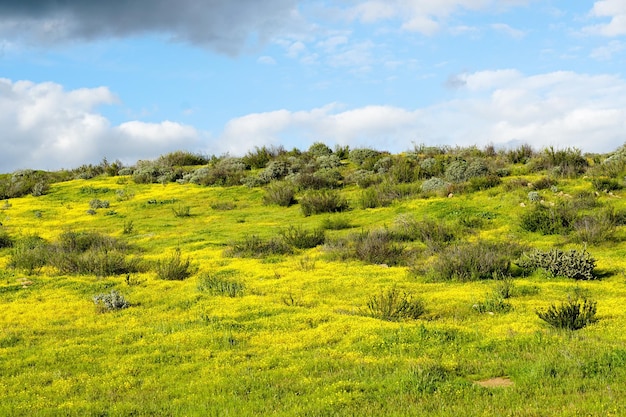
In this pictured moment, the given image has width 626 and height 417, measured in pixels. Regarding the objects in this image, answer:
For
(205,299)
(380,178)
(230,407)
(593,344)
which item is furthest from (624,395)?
(380,178)

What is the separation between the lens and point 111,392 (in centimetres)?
926

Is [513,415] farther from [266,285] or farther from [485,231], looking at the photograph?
[485,231]

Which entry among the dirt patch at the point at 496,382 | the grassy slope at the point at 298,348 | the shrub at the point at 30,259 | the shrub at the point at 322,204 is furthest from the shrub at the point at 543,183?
the dirt patch at the point at 496,382

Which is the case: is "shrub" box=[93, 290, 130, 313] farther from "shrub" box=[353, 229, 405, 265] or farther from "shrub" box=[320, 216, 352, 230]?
"shrub" box=[320, 216, 352, 230]

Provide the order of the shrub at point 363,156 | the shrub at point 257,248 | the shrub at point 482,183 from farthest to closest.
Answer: the shrub at point 363,156
the shrub at point 482,183
the shrub at point 257,248

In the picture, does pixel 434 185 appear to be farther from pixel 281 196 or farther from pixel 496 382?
pixel 496 382

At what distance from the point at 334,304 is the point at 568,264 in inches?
292

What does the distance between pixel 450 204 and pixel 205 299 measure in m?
16.9

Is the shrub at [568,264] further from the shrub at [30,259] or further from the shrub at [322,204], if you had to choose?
the shrub at [30,259]

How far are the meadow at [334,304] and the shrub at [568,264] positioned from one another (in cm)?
6

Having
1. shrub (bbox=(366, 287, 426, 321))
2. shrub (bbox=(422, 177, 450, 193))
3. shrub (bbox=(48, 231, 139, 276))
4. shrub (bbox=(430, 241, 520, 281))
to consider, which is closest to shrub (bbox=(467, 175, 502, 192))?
shrub (bbox=(422, 177, 450, 193))

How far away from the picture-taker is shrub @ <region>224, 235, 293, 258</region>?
23.0 metres

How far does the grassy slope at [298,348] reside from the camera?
8273 millimetres

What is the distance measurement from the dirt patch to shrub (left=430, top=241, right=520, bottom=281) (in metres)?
8.64
